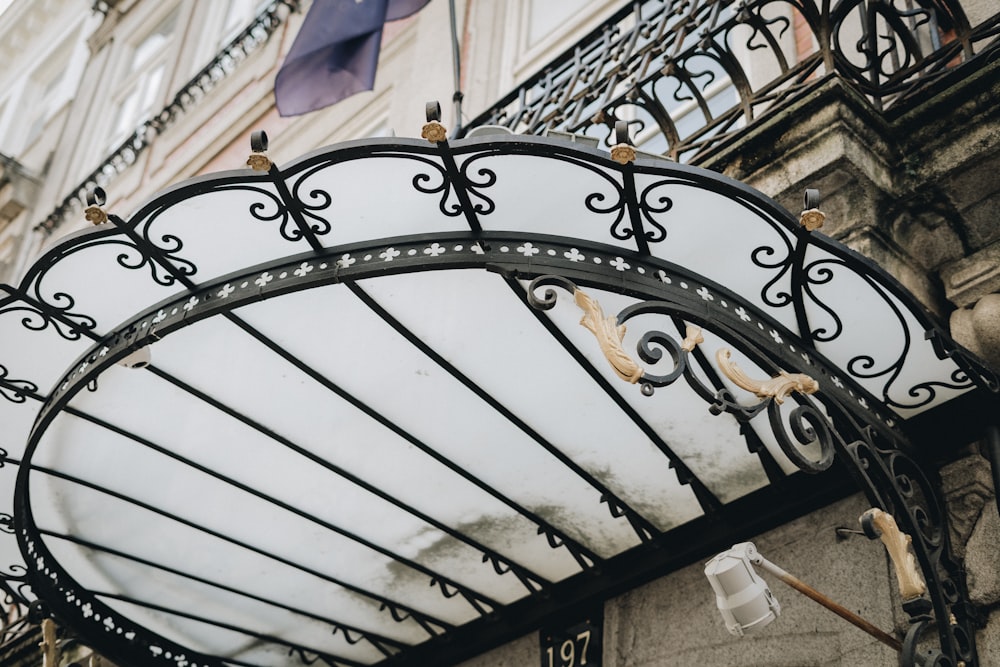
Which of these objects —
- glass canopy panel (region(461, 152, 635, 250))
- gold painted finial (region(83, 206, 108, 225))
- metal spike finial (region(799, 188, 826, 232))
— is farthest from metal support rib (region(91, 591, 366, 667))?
metal spike finial (region(799, 188, 826, 232))

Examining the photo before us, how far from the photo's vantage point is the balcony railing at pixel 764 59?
4.54 m

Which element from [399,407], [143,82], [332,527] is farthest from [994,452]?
[143,82]

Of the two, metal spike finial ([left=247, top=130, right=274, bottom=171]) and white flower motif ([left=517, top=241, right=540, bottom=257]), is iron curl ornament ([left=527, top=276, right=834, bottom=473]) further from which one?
metal spike finial ([left=247, top=130, right=274, bottom=171])

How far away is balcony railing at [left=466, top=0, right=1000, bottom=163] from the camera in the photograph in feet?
14.9

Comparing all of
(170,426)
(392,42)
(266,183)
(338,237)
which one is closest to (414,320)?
(338,237)

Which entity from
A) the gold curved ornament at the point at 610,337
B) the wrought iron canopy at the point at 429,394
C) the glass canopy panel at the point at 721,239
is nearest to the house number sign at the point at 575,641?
the wrought iron canopy at the point at 429,394

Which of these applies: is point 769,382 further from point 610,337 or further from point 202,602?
point 202,602

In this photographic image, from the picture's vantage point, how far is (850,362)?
4.05 meters

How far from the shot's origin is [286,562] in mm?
5457

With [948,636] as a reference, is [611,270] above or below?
above

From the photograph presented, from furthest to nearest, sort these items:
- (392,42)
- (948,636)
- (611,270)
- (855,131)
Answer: (392,42) < (855,131) < (611,270) < (948,636)

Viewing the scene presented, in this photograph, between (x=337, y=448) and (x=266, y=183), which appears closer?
(x=266, y=183)

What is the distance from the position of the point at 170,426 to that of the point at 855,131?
11.0ft

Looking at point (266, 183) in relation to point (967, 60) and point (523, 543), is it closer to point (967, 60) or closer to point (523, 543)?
point (523, 543)
